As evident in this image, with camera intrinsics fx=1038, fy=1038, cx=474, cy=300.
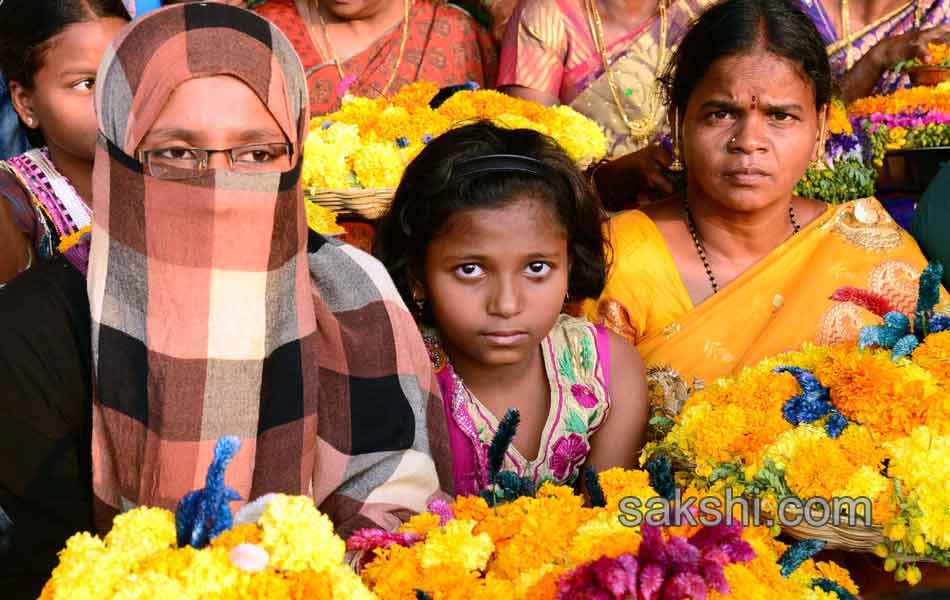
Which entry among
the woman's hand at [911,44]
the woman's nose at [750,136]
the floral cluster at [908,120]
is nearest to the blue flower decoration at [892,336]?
the woman's nose at [750,136]

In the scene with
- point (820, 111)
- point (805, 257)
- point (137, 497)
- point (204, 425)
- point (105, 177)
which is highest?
point (820, 111)

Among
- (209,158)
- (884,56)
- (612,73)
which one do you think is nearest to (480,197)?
(209,158)

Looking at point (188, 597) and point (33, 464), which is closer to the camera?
point (188, 597)

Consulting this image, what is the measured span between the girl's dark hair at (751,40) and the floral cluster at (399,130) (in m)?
0.43

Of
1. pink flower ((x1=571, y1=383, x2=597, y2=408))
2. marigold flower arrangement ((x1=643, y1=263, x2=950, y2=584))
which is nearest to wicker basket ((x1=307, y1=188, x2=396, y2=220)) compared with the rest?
pink flower ((x1=571, y1=383, x2=597, y2=408))

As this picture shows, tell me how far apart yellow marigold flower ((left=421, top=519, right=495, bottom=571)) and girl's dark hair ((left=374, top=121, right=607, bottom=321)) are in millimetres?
1206

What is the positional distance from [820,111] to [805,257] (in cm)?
48

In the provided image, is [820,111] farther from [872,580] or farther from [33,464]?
[33,464]

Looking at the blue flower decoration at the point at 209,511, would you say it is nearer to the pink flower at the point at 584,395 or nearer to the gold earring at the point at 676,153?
the pink flower at the point at 584,395

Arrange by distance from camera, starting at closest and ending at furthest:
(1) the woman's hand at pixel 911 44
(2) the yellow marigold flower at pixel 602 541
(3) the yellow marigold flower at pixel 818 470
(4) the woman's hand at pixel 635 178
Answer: (2) the yellow marigold flower at pixel 602 541 → (3) the yellow marigold flower at pixel 818 470 → (4) the woman's hand at pixel 635 178 → (1) the woman's hand at pixel 911 44

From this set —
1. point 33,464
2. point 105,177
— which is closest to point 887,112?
point 105,177

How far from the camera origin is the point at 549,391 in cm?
303

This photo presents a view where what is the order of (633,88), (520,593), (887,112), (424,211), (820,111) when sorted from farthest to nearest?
(633,88), (887,112), (820,111), (424,211), (520,593)

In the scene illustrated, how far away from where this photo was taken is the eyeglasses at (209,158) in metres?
2.12
